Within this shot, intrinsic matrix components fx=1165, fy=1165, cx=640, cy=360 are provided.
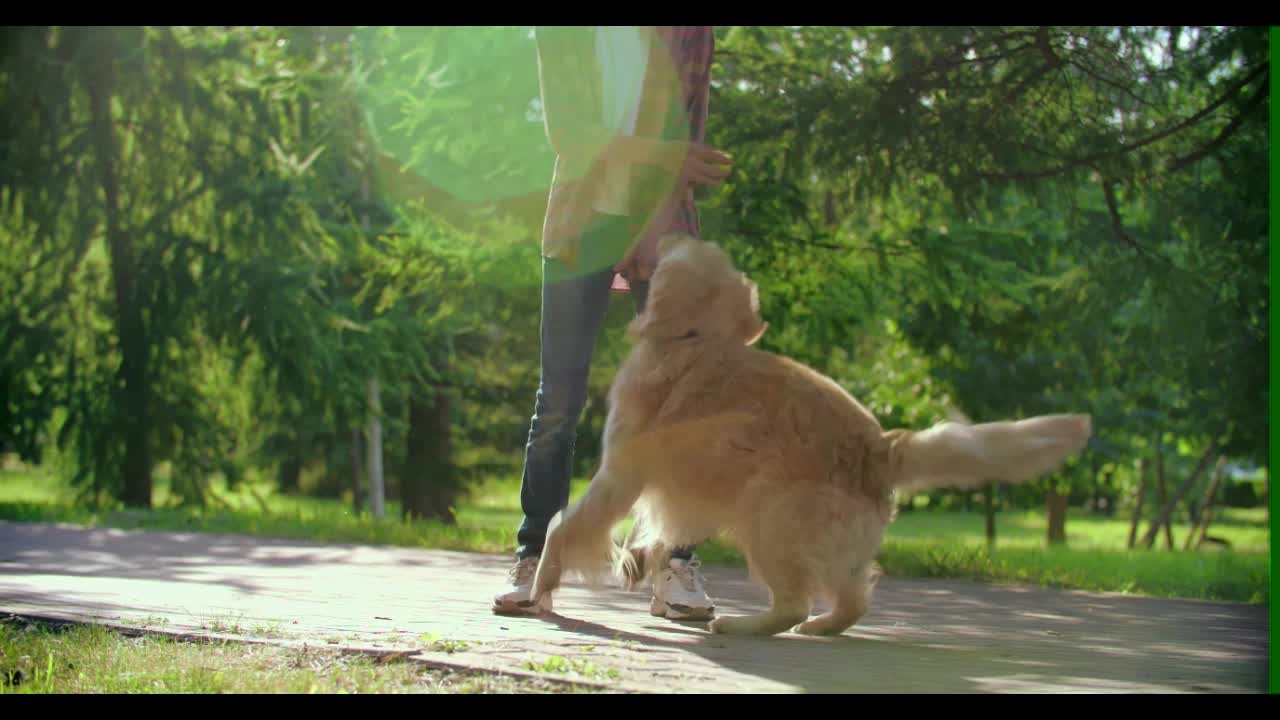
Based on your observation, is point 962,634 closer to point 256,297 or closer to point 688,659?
point 688,659

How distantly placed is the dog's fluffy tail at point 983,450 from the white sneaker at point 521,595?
1147 mm

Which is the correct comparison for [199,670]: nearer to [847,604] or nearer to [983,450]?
[847,604]

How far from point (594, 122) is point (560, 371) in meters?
0.82

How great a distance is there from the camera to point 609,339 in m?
10.5

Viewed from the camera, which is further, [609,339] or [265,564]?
[609,339]

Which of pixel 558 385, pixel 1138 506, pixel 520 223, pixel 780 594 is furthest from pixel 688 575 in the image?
pixel 1138 506

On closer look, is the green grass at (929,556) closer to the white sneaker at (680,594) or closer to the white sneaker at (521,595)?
the white sneaker at (680,594)

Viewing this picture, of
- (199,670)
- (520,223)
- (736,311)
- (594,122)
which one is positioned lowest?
(199,670)

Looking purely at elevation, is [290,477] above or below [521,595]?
below

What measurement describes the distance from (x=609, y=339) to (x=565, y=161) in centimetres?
678

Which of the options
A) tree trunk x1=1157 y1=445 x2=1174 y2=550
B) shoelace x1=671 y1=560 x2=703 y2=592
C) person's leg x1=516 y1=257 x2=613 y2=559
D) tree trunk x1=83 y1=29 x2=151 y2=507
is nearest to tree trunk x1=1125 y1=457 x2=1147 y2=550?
tree trunk x1=1157 y1=445 x2=1174 y2=550

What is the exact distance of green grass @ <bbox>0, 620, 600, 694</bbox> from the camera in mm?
2306

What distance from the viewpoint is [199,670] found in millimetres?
2451

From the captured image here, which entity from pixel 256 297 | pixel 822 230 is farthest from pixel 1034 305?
pixel 256 297
